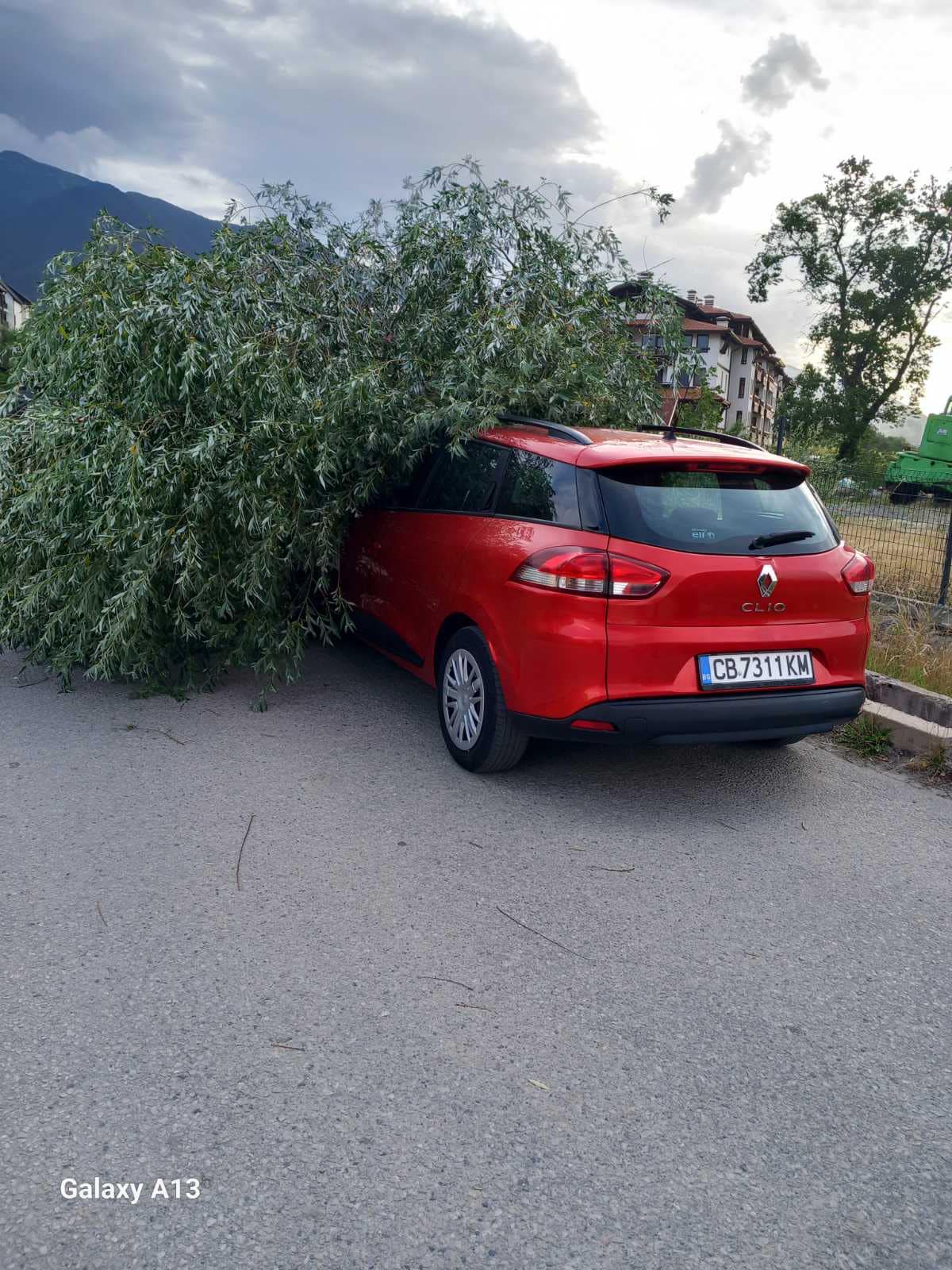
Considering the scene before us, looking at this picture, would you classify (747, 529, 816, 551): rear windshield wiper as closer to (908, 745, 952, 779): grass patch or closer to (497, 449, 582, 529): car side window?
(497, 449, 582, 529): car side window

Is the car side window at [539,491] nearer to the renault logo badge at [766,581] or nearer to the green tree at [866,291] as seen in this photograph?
the renault logo badge at [766,581]

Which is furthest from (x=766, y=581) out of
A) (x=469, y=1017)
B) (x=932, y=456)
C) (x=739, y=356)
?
(x=739, y=356)

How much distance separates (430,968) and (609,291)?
5291 millimetres

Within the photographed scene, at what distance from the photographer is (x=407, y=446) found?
564 cm

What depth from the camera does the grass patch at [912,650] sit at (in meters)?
5.99

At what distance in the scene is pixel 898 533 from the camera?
8.91 metres

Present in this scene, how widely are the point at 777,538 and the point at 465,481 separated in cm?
165

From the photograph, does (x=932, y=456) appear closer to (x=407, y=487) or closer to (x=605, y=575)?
(x=407, y=487)

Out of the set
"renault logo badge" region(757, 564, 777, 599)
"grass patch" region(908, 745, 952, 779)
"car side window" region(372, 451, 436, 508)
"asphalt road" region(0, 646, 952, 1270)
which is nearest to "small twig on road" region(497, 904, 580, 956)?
"asphalt road" region(0, 646, 952, 1270)

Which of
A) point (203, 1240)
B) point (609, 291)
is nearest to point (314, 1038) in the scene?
point (203, 1240)

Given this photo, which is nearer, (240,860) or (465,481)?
(240,860)

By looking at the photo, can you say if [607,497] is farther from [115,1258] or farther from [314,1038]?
[115,1258]

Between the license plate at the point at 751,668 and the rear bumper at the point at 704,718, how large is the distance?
0.05 meters

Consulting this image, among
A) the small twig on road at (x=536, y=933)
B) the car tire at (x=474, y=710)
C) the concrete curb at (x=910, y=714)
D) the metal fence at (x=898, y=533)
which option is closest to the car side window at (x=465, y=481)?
the car tire at (x=474, y=710)
